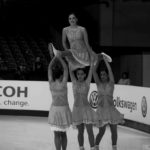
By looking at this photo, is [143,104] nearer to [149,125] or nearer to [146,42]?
[149,125]

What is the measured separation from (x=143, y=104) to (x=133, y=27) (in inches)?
267

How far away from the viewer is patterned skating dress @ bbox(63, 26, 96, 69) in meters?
→ 6.26

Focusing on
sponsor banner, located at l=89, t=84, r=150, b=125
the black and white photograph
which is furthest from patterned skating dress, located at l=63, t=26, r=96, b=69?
sponsor banner, located at l=89, t=84, r=150, b=125

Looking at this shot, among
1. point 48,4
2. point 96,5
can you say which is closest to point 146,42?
point 96,5

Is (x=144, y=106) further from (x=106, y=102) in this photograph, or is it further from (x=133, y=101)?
(x=106, y=102)

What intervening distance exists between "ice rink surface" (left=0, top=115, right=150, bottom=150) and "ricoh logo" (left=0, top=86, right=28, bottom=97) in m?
0.86

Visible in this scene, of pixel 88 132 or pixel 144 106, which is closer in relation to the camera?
pixel 88 132

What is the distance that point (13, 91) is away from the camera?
35.4 feet

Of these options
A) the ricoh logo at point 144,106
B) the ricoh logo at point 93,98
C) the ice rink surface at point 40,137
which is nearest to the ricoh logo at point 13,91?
the ice rink surface at point 40,137

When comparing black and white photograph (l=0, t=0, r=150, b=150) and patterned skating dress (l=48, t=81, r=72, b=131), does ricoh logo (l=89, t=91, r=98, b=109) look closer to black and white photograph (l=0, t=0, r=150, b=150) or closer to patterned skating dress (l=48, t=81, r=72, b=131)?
black and white photograph (l=0, t=0, r=150, b=150)

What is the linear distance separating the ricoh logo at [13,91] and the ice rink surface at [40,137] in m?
0.86

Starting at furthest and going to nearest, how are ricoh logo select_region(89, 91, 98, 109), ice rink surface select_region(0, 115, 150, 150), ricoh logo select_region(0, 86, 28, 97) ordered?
ricoh logo select_region(0, 86, 28, 97) → ricoh logo select_region(89, 91, 98, 109) → ice rink surface select_region(0, 115, 150, 150)

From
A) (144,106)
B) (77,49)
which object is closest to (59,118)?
(77,49)

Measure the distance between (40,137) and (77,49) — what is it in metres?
2.37
